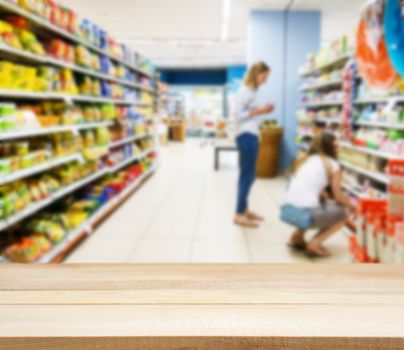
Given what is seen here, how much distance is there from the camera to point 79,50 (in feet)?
12.4

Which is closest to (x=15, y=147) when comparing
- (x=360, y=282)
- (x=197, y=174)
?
(x=360, y=282)

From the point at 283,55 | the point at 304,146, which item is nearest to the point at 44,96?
the point at 304,146

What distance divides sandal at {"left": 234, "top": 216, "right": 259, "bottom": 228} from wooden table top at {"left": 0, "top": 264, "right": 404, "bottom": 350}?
3.06m

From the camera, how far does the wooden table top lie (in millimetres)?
711

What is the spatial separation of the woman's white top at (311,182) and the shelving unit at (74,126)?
1931 millimetres

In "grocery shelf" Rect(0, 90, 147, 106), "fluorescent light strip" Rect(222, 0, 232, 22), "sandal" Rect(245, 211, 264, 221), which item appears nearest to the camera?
"grocery shelf" Rect(0, 90, 147, 106)

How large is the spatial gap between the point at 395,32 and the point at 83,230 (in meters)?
2.94

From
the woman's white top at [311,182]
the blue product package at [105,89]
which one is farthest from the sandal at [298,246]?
the blue product package at [105,89]

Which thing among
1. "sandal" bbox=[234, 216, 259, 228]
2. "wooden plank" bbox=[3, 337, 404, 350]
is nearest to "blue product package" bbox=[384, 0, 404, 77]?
"wooden plank" bbox=[3, 337, 404, 350]

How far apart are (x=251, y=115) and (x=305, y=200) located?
1.12 metres

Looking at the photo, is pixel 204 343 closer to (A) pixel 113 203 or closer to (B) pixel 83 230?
(B) pixel 83 230

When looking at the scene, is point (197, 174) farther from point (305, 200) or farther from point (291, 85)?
point (305, 200)

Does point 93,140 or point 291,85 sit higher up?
point 291,85

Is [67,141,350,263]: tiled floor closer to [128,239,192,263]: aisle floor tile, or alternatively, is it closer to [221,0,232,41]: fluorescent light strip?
[128,239,192,263]: aisle floor tile
